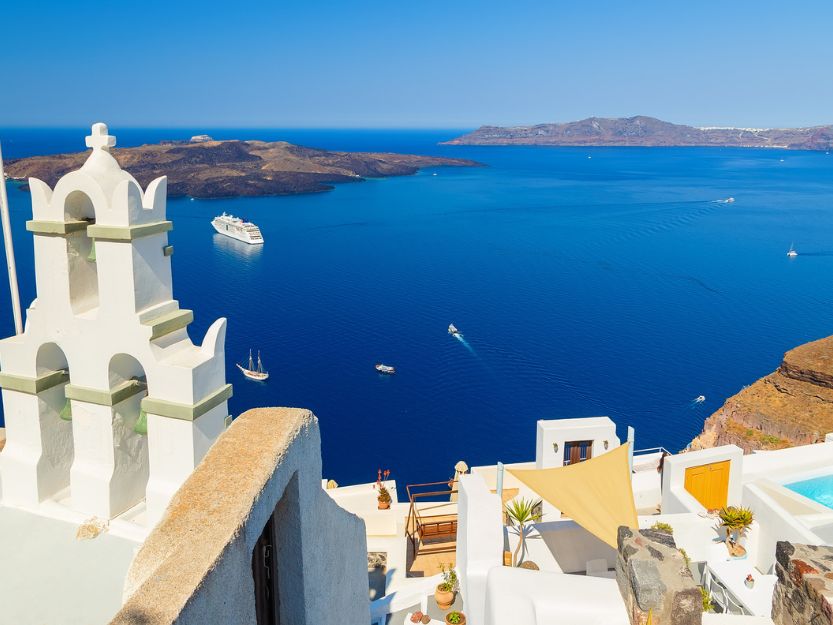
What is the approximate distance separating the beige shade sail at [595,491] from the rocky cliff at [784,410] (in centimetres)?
1899

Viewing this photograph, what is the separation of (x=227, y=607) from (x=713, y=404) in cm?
3756

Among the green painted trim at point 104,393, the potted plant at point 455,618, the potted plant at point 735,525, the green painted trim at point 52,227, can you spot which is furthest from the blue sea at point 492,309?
the green painted trim at point 52,227

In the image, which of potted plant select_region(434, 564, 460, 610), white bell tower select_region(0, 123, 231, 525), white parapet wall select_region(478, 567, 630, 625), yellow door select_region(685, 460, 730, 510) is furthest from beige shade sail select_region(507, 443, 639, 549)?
white bell tower select_region(0, 123, 231, 525)

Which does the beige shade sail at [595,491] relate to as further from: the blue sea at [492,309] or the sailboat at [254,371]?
the sailboat at [254,371]

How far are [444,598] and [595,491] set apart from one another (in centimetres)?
285

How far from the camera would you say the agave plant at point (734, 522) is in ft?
34.3

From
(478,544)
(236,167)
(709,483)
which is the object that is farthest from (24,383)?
(236,167)

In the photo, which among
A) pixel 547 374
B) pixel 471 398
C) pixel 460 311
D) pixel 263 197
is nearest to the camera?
pixel 471 398

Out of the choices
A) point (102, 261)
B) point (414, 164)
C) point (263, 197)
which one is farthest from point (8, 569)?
point (414, 164)

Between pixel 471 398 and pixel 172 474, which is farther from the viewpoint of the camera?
pixel 471 398

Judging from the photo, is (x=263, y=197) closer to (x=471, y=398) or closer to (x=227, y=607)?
(x=471, y=398)

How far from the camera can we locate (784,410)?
30.5m

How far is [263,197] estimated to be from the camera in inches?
4225

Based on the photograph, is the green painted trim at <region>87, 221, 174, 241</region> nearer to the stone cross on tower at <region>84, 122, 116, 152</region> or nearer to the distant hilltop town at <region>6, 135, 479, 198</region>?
the stone cross on tower at <region>84, 122, 116, 152</region>
